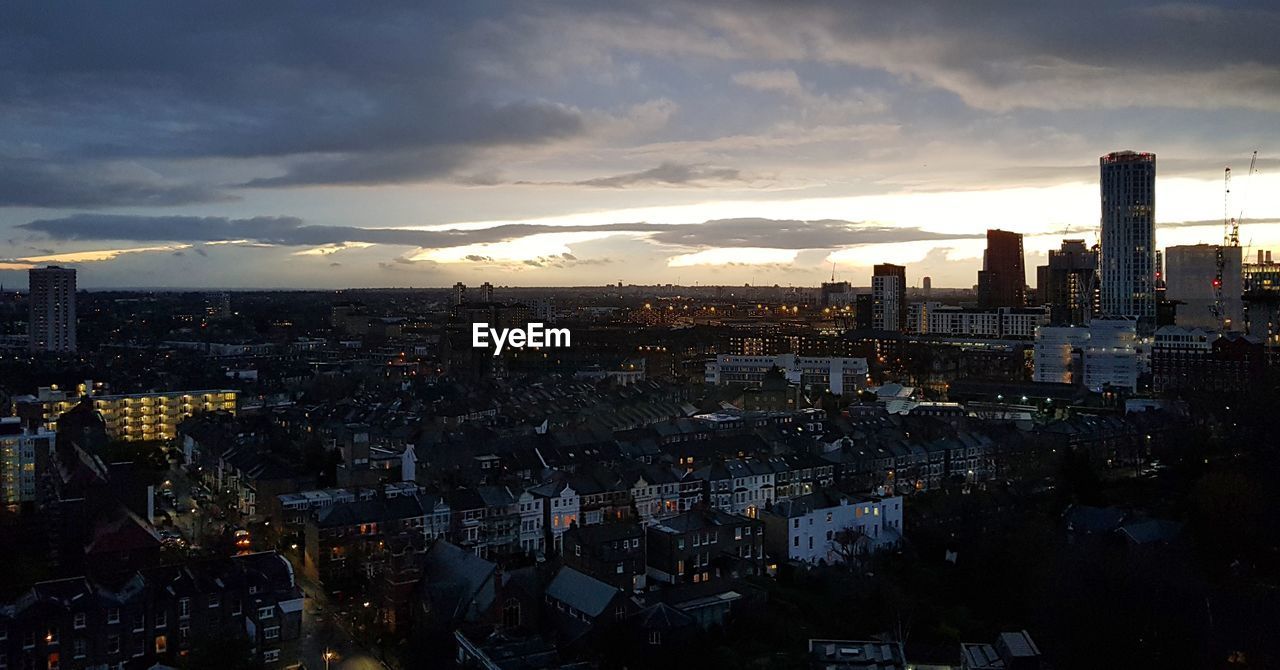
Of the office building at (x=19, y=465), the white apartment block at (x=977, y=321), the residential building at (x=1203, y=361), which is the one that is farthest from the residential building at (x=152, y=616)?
the white apartment block at (x=977, y=321)

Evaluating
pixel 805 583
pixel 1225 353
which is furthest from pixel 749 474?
pixel 1225 353

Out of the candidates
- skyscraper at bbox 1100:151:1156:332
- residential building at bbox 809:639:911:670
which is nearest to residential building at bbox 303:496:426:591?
residential building at bbox 809:639:911:670

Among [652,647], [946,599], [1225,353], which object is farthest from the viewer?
[1225,353]

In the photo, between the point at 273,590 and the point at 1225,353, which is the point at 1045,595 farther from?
the point at 1225,353

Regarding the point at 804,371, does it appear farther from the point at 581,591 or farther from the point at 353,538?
the point at 581,591

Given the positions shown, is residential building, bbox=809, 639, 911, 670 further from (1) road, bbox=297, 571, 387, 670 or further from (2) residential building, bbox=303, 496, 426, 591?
(2) residential building, bbox=303, 496, 426, 591
